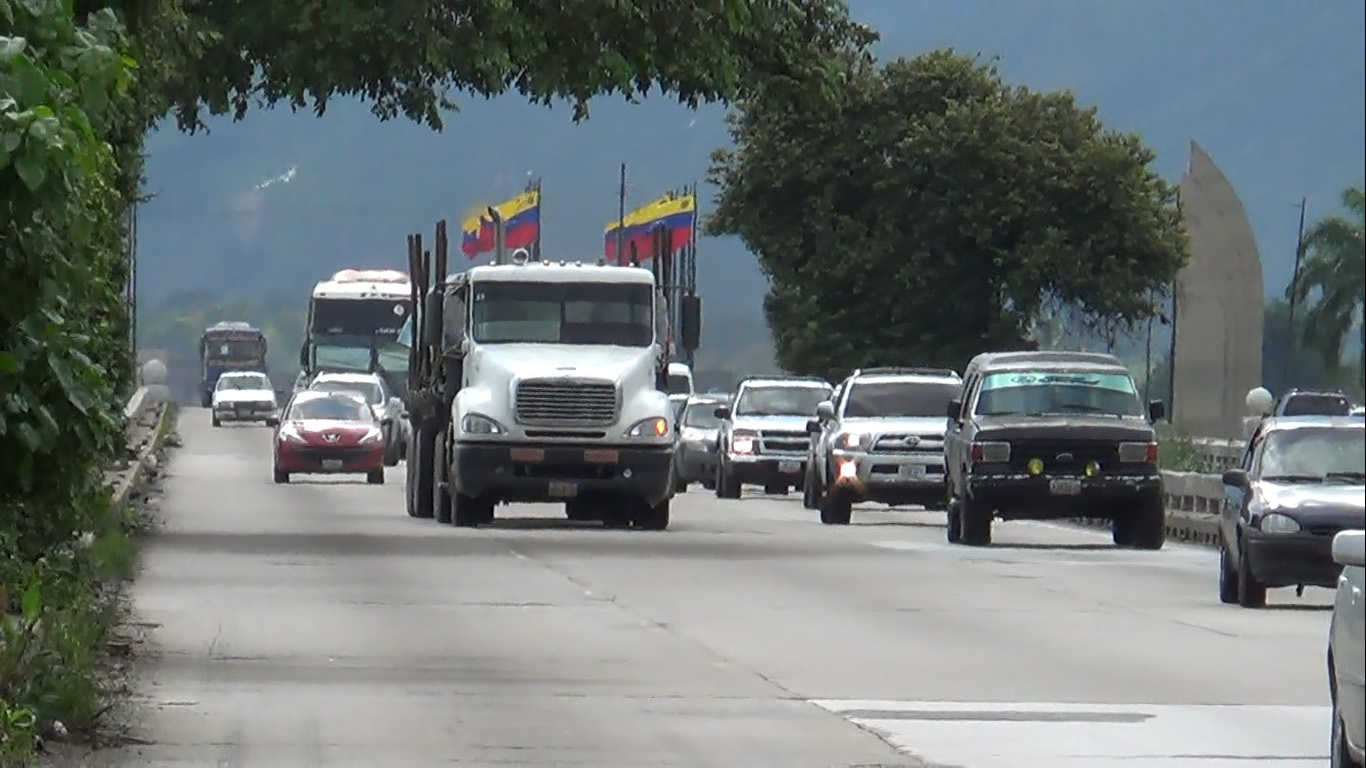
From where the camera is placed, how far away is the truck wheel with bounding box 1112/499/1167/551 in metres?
32.2

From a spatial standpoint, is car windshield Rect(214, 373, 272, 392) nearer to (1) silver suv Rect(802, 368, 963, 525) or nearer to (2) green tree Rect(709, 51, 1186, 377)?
(2) green tree Rect(709, 51, 1186, 377)

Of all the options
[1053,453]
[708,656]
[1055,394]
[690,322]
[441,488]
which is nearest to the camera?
[708,656]

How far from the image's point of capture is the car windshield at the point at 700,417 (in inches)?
2190

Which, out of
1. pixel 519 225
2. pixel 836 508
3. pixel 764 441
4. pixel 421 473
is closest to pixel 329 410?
pixel 764 441

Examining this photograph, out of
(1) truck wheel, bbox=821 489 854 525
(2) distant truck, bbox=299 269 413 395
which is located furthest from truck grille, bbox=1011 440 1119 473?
(2) distant truck, bbox=299 269 413 395

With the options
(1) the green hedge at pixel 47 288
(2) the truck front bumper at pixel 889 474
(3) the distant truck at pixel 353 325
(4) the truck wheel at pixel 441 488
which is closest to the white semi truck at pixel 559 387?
(4) the truck wheel at pixel 441 488

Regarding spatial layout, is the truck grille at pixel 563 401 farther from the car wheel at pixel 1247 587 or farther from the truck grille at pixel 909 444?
the car wheel at pixel 1247 587

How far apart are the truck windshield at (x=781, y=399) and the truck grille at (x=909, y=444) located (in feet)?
40.7

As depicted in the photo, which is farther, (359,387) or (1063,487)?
(359,387)

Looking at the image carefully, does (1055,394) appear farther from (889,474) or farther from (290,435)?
(290,435)

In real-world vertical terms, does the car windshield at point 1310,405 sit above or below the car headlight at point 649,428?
above

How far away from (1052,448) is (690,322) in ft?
17.6

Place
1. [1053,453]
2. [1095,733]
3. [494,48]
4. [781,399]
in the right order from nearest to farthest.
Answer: [1095,733], [494,48], [1053,453], [781,399]

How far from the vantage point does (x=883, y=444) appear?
37.1 m
